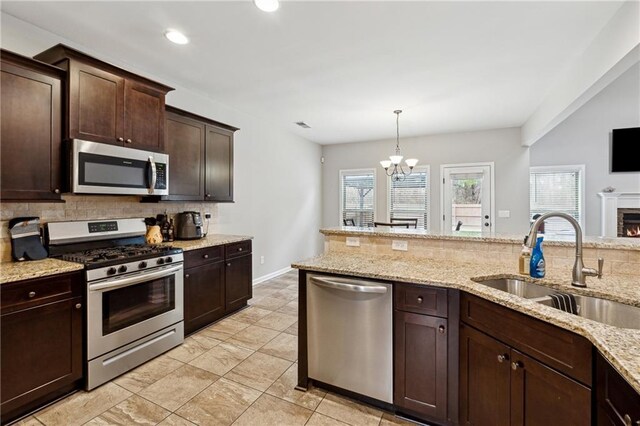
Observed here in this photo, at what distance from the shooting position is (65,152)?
2.19m

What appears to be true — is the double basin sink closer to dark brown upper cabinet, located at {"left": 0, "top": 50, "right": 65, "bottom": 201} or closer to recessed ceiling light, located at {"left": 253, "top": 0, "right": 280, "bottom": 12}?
recessed ceiling light, located at {"left": 253, "top": 0, "right": 280, "bottom": 12}

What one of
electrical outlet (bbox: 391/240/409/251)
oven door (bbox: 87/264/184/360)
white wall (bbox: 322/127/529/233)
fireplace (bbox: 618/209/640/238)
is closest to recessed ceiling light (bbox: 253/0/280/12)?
electrical outlet (bbox: 391/240/409/251)

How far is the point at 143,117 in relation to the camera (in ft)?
8.80

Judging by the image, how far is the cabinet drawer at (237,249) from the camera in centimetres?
337

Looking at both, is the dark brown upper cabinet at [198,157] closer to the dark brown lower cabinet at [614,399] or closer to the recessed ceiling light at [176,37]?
the recessed ceiling light at [176,37]

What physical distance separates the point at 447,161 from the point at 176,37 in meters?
5.03

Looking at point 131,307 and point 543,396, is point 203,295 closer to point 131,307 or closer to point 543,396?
point 131,307

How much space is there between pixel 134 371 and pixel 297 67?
312cm

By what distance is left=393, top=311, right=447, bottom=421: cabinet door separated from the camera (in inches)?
67.1

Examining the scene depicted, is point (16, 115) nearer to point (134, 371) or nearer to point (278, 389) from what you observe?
point (134, 371)

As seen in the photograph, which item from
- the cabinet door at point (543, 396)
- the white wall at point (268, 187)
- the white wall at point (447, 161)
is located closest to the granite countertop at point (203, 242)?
the white wall at point (268, 187)

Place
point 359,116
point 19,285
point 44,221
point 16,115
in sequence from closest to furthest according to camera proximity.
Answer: point 19,285, point 16,115, point 44,221, point 359,116

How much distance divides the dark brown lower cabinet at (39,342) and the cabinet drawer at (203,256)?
92 centimetres

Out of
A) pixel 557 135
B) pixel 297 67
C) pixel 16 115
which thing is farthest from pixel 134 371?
pixel 557 135
